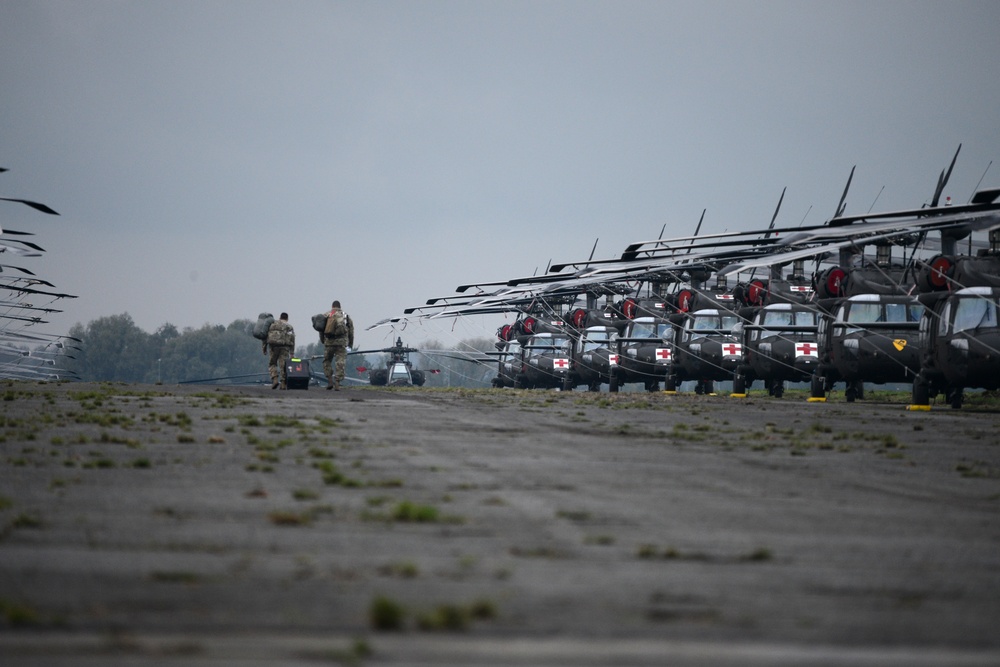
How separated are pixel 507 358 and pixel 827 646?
5217cm

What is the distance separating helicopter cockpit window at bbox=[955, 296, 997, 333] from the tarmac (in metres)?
9.95

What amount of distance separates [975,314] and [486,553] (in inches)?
710

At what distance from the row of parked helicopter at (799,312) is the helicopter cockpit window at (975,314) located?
0.03 m

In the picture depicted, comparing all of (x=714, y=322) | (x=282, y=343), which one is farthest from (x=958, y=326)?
A: (x=282, y=343)

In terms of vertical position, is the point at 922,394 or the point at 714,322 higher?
the point at 714,322

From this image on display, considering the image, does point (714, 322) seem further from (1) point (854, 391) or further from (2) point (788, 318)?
(1) point (854, 391)

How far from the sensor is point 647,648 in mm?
4156

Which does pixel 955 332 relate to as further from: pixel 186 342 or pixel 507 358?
pixel 186 342

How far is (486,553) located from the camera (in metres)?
5.88

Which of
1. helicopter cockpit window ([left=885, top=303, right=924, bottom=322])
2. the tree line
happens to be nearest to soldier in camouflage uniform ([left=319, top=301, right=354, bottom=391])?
helicopter cockpit window ([left=885, top=303, right=924, bottom=322])

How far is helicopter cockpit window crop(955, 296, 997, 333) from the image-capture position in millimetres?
21359

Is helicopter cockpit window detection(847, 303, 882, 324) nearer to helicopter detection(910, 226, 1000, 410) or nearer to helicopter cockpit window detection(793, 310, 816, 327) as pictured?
helicopter detection(910, 226, 1000, 410)

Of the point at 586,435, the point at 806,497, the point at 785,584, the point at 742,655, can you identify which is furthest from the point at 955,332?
the point at 742,655

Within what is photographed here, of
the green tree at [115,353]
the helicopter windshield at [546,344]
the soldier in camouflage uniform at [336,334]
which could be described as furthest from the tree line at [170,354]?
the soldier in camouflage uniform at [336,334]
